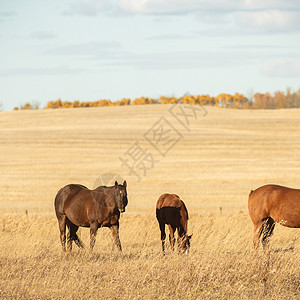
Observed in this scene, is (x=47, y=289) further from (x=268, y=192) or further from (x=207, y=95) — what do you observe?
(x=207, y=95)

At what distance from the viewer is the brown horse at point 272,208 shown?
1075 centimetres

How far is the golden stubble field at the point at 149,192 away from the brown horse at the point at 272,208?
1.73 ft

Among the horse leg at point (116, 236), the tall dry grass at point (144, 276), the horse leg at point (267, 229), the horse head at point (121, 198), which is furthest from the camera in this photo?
the horse leg at point (267, 229)

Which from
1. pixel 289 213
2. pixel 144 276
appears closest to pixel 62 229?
pixel 144 276

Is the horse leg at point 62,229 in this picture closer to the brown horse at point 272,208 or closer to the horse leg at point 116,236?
the horse leg at point 116,236

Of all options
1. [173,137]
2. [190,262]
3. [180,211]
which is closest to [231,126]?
[173,137]

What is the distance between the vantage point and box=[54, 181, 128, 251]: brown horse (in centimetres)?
1036

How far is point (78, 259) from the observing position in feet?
30.2

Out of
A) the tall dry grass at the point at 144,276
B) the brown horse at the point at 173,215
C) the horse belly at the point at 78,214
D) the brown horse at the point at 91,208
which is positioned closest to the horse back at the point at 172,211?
the brown horse at the point at 173,215

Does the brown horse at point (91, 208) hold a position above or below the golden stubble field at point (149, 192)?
above

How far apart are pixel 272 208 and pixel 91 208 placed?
387 cm

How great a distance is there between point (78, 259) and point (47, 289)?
2.26m

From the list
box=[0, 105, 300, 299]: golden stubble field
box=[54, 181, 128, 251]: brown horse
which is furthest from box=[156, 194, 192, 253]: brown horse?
box=[54, 181, 128, 251]: brown horse

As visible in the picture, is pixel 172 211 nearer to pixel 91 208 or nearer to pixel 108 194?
pixel 108 194
